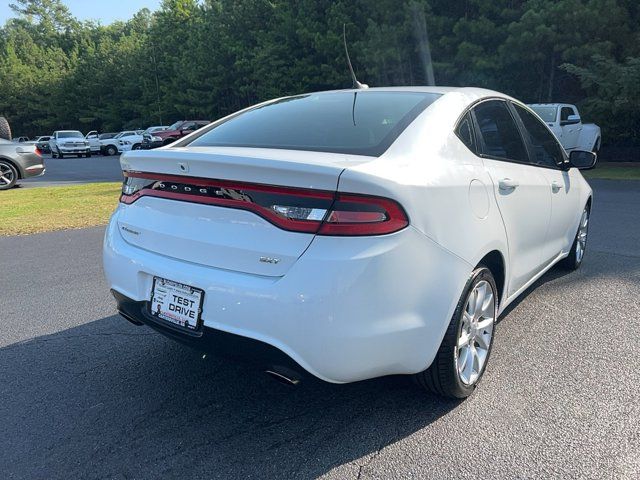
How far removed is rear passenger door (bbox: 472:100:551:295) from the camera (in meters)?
3.10

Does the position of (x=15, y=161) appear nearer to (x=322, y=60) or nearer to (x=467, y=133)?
(x=467, y=133)

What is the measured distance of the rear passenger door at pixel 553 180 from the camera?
3.85 meters

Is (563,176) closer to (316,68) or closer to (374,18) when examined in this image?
(374,18)

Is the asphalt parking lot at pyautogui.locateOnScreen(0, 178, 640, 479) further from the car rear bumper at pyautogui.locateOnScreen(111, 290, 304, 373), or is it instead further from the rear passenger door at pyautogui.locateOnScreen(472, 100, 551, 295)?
the rear passenger door at pyautogui.locateOnScreen(472, 100, 551, 295)

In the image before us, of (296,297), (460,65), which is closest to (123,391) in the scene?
(296,297)

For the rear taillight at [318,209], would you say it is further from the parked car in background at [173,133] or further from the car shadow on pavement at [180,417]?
the parked car in background at [173,133]

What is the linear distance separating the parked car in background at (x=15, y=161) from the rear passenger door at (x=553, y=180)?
12.4 m

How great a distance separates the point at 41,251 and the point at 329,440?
5129 mm

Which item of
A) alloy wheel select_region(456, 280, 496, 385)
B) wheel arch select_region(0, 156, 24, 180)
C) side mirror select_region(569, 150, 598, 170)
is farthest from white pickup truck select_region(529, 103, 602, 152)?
wheel arch select_region(0, 156, 24, 180)

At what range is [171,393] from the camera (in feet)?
9.68

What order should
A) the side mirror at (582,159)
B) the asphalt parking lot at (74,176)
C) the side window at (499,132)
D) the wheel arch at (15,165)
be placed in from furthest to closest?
the asphalt parking lot at (74,176), the wheel arch at (15,165), the side mirror at (582,159), the side window at (499,132)

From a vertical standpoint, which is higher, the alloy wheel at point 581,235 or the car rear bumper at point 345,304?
the car rear bumper at point 345,304

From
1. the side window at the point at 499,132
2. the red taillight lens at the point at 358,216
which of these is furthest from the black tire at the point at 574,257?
the red taillight lens at the point at 358,216

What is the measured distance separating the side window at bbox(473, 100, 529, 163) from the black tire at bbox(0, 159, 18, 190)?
A: 12628mm
